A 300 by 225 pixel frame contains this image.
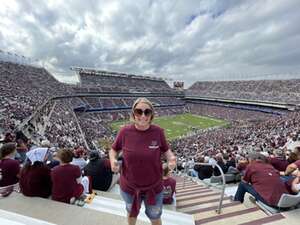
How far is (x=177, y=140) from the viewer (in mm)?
33000

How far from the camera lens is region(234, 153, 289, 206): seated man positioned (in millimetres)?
3643

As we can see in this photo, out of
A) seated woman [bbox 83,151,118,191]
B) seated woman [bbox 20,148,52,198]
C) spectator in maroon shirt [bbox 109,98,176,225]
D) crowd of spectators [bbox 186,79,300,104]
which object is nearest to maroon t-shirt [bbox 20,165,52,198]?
seated woman [bbox 20,148,52,198]

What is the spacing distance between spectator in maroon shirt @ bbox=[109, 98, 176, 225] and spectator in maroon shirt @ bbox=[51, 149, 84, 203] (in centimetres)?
171

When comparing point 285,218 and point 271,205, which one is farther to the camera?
point 271,205

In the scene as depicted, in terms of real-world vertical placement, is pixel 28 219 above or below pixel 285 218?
above

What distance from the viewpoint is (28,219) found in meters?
3.07

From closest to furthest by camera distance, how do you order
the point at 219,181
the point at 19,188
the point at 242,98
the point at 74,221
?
the point at 74,221 → the point at 19,188 → the point at 219,181 → the point at 242,98

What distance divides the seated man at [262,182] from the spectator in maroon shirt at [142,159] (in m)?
2.20

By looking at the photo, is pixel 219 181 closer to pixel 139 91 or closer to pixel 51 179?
pixel 51 179

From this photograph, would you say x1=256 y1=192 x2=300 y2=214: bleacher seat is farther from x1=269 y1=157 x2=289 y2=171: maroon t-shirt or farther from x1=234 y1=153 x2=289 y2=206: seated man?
x1=269 y1=157 x2=289 y2=171: maroon t-shirt

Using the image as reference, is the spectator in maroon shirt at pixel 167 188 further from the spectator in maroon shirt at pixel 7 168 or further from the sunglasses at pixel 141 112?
the spectator in maroon shirt at pixel 7 168

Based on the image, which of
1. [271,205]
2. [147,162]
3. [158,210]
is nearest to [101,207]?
[158,210]

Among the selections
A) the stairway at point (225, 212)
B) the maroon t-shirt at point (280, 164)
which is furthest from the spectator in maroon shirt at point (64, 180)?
the maroon t-shirt at point (280, 164)

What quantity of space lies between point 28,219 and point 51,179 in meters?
0.93
